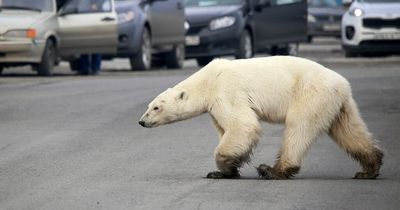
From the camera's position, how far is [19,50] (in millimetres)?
23984

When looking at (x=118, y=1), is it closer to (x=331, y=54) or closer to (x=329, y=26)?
(x=331, y=54)

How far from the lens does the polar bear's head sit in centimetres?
1095

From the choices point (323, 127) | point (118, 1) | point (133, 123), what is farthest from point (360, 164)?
point (118, 1)

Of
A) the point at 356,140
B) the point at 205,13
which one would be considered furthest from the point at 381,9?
the point at 356,140

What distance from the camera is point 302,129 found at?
34.8 feet

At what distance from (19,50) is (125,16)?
3.05m

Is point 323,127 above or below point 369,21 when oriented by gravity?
above

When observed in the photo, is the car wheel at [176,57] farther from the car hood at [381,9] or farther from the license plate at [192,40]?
the car hood at [381,9]

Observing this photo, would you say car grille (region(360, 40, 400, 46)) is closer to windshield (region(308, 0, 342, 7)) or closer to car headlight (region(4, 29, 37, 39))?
car headlight (region(4, 29, 37, 39))

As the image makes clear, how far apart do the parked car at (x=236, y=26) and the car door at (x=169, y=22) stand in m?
0.32

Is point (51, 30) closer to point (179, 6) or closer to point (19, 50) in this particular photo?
point (19, 50)

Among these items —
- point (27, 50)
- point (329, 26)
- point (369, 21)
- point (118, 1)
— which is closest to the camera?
point (27, 50)

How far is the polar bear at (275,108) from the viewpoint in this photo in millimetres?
10570

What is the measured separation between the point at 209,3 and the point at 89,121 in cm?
1307
